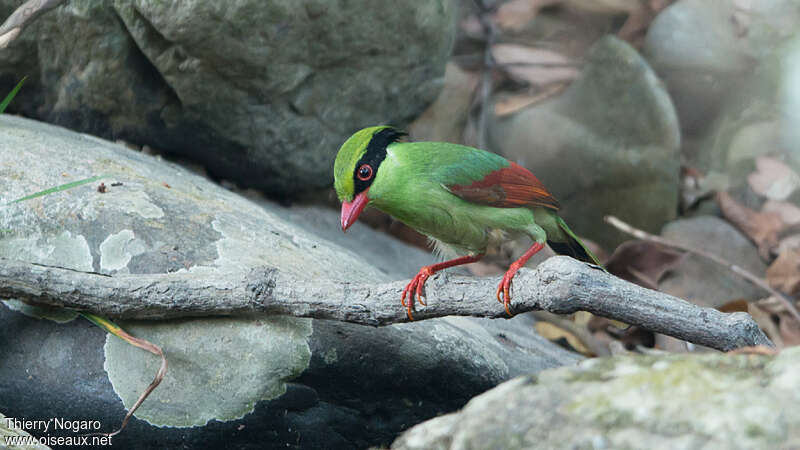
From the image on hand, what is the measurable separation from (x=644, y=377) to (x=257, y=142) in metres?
3.33

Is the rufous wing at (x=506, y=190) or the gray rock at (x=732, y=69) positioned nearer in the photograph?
the rufous wing at (x=506, y=190)

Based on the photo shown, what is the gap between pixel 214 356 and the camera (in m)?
2.87

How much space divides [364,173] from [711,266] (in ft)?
10.7

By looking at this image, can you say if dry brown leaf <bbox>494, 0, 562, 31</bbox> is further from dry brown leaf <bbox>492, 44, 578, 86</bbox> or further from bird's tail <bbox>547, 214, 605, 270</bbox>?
bird's tail <bbox>547, 214, 605, 270</bbox>

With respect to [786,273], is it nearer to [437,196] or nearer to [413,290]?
[437,196]

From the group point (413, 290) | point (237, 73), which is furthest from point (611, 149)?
point (413, 290)

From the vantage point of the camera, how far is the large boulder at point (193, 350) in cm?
284

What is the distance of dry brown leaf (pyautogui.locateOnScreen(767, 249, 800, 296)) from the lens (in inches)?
211

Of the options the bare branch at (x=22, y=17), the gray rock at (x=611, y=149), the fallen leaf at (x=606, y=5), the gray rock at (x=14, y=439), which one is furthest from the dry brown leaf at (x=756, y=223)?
the gray rock at (x=14, y=439)

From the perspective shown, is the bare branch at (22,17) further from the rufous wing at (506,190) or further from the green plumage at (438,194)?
the rufous wing at (506,190)

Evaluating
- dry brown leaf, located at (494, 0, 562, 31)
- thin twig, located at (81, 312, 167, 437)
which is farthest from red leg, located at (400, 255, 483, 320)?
dry brown leaf, located at (494, 0, 562, 31)

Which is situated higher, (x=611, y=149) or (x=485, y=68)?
(x=485, y=68)

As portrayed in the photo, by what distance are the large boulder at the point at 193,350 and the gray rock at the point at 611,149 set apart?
2.98m

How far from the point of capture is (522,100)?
684cm
